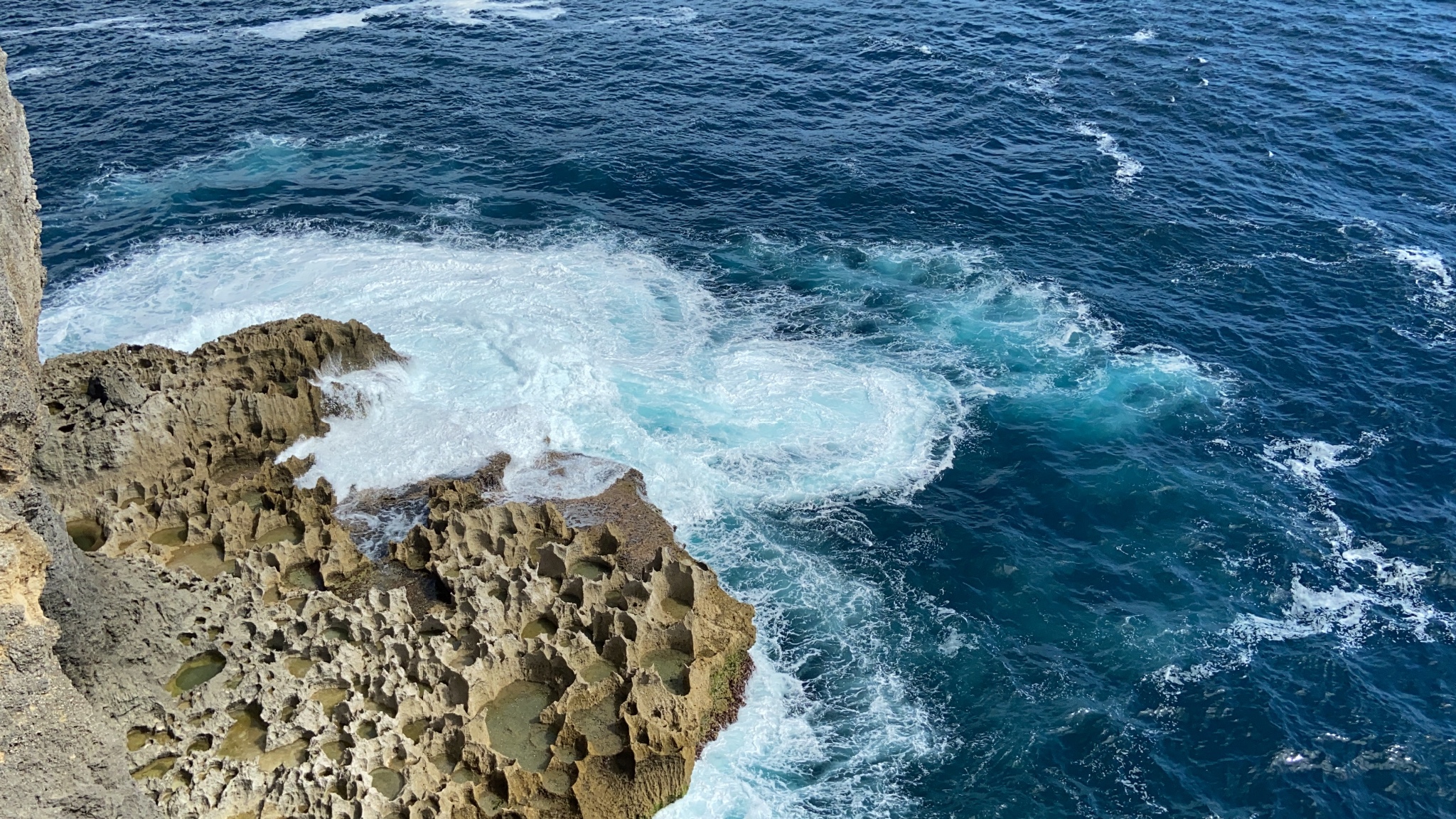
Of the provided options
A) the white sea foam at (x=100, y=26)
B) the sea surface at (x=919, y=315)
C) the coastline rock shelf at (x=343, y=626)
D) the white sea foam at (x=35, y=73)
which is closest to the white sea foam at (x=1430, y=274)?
the sea surface at (x=919, y=315)

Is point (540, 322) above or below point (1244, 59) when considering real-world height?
below

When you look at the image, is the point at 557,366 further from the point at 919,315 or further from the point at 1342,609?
the point at 1342,609

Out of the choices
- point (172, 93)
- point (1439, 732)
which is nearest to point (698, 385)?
point (1439, 732)

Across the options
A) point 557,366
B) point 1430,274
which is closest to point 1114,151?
point 1430,274

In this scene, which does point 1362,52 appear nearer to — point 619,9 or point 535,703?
point 619,9

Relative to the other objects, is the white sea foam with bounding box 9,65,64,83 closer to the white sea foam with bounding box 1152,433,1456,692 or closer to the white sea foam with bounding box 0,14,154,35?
the white sea foam with bounding box 0,14,154,35

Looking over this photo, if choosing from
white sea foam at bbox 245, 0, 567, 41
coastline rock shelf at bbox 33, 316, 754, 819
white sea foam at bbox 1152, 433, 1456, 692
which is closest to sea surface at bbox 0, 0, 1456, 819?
white sea foam at bbox 1152, 433, 1456, 692
